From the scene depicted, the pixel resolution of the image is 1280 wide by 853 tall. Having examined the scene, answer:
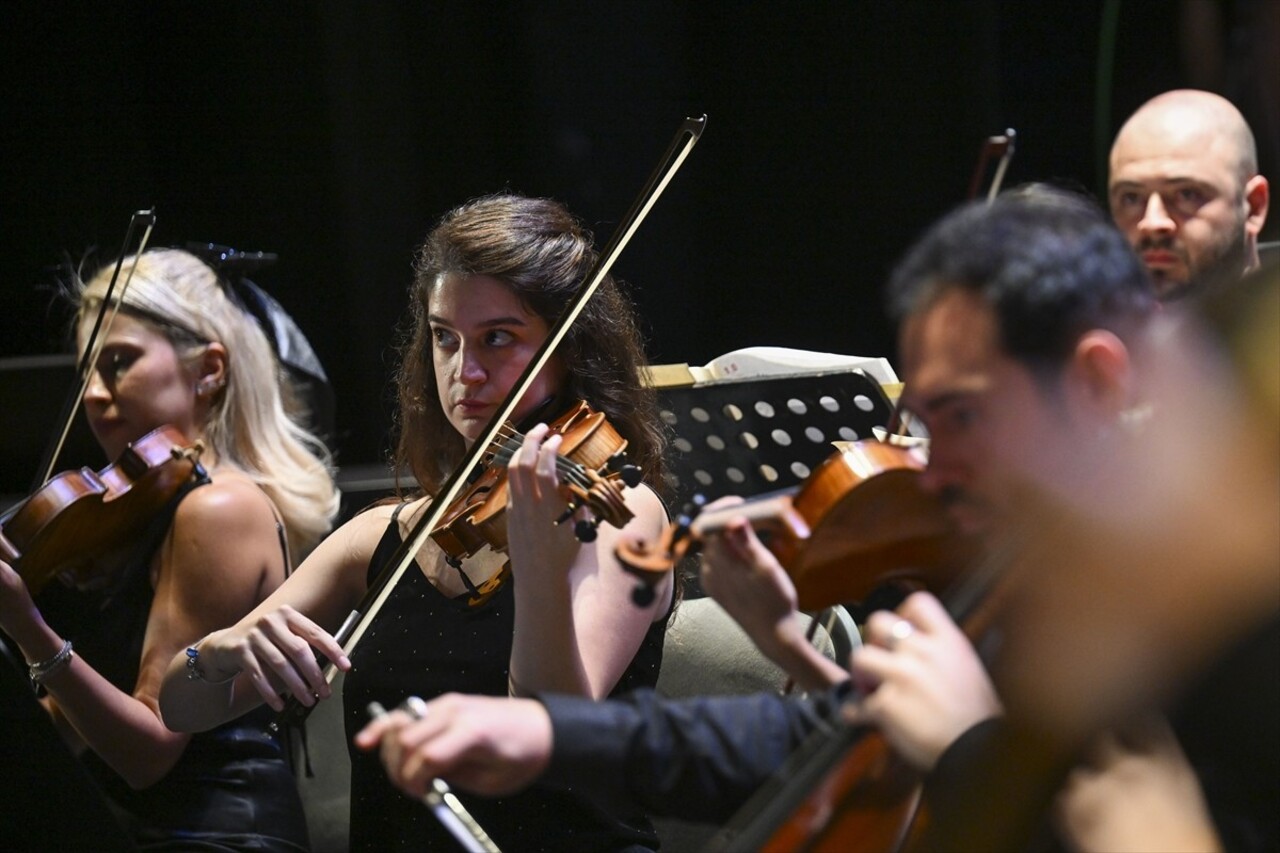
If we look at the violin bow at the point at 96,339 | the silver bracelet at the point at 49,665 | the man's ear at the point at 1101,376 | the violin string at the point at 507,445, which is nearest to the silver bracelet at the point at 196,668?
the silver bracelet at the point at 49,665

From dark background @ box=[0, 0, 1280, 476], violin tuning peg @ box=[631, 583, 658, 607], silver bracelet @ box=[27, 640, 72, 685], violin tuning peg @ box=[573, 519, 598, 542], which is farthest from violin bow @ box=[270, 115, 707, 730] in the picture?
dark background @ box=[0, 0, 1280, 476]

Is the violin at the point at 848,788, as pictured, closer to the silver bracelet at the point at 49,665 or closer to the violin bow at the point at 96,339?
the silver bracelet at the point at 49,665

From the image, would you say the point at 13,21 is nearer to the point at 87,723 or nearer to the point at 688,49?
the point at 688,49

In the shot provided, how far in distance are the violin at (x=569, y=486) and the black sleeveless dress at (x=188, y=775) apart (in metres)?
0.54

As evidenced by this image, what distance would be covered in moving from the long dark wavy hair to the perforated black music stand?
0.13 meters

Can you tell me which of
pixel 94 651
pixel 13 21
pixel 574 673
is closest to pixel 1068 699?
pixel 574 673

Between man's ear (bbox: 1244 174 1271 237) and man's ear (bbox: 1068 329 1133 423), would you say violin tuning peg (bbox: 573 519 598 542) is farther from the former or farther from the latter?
man's ear (bbox: 1244 174 1271 237)

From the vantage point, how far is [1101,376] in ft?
2.70

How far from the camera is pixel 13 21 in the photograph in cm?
333

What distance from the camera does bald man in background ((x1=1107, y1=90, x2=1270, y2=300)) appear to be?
1.79 metres

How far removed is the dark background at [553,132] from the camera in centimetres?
265

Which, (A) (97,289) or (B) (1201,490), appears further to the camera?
(A) (97,289)

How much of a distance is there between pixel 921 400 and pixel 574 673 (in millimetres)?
563

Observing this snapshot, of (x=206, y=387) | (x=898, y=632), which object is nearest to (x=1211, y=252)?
(x=898, y=632)
